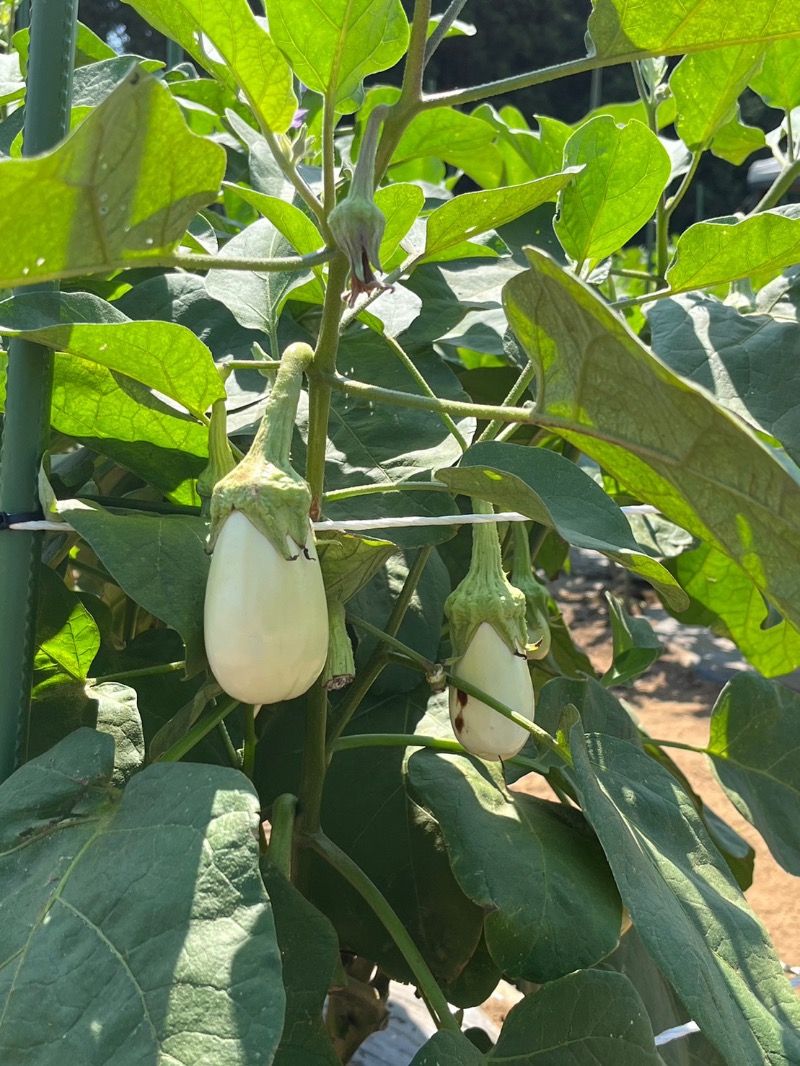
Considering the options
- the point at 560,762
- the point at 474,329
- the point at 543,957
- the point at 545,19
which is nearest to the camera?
the point at 543,957

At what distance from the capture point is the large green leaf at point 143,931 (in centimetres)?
31

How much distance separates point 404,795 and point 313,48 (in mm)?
404

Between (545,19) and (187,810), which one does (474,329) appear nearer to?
(187,810)

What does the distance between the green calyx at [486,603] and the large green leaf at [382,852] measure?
135mm

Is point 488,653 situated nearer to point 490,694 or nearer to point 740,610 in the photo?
point 490,694

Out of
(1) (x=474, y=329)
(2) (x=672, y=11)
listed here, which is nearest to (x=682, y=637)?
(1) (x=474, y=329)

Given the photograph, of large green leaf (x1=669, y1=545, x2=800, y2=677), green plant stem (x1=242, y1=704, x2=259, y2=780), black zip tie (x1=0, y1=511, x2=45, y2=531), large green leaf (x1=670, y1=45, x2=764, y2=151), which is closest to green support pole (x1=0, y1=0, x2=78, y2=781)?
black zip tie (x1=0, y1=511, x2=45, y2=531)

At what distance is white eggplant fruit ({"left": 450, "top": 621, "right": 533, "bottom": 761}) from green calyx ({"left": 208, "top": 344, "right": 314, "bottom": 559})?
0.16 m

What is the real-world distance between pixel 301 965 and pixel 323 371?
0.81ft

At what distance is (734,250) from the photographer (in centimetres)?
44

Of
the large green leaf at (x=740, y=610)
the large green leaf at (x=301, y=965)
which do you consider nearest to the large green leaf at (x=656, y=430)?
the large green leaf at (x=301, y=965)

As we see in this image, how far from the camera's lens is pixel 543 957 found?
0.46 m

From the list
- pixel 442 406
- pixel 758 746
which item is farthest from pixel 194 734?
pixel 758 746

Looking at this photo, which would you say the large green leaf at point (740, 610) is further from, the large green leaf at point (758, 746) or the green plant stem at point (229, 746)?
the green plant stem at point (229, 746)
